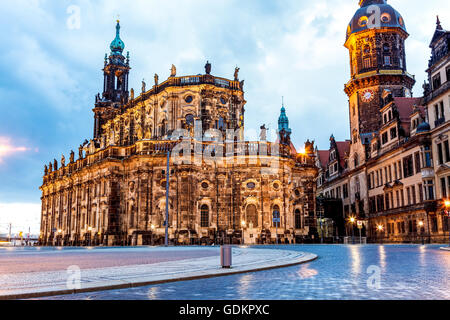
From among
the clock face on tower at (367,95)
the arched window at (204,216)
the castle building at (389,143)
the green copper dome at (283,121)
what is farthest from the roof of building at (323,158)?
the green copper dome at (283,121)

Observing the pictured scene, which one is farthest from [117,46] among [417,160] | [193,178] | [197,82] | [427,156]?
[427,156]

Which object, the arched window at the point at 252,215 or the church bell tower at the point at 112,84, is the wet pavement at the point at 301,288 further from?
the church bell tower at the point at 112,84

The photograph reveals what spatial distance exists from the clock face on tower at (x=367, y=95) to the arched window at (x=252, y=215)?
25.9m

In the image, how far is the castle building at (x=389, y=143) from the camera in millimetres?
42031

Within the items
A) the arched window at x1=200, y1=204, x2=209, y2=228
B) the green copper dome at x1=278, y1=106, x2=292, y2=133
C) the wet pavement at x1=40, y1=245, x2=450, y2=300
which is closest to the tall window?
the arched window at x1=200, y1=204, x2=209, y2=228

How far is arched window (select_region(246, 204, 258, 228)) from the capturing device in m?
50.6

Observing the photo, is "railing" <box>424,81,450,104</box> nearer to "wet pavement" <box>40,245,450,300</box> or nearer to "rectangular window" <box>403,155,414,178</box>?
"rectangular window" <box>403,155,414,178</box>

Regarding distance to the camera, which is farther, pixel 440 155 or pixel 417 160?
pixel 417 160

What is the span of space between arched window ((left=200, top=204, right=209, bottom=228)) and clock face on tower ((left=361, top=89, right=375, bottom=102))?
1168 inches

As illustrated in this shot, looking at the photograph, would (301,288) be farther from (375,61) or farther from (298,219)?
(375,61)

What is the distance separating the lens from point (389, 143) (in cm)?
5228

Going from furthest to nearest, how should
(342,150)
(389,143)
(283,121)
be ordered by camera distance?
(283,121) < (342,150) < (389,143)

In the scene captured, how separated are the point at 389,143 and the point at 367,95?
13726mm
